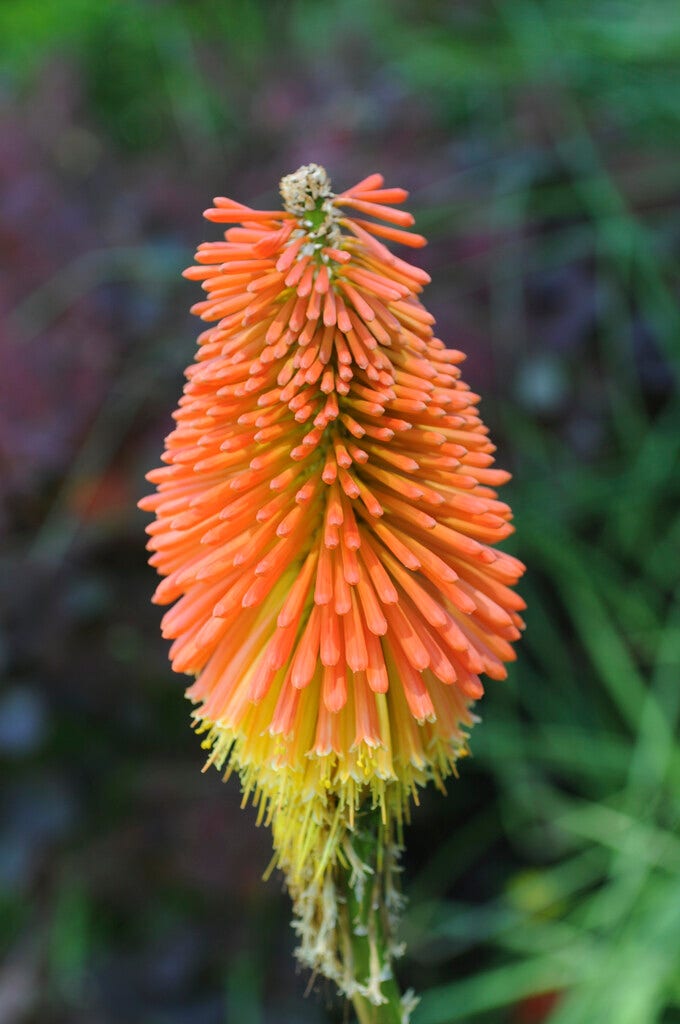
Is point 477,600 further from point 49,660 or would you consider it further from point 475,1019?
point 475,1019

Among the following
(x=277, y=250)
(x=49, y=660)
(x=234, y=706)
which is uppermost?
(x=277, y=250)

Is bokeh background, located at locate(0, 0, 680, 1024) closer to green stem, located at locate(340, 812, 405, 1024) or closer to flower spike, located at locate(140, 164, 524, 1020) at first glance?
green stem, located at locate(340, 812, 405, 1024)

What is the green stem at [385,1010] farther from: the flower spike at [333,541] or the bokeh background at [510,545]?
the bokeh background at [510,545]

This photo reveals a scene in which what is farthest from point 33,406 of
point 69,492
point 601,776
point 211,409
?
point 601,776

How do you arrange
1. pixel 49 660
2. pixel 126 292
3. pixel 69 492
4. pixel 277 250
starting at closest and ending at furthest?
pixel 277 250, pixel 49 660, pixel 69 492, pixel 126 292

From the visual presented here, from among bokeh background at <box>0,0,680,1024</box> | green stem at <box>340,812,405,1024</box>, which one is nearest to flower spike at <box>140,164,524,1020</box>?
green stem at <box>340,812,405,1024</box>

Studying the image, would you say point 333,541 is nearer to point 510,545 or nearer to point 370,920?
point 370,920

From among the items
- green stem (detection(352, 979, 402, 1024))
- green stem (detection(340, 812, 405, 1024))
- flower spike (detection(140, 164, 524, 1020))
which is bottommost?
green stem (detection(352, 979, 402, 1024))
